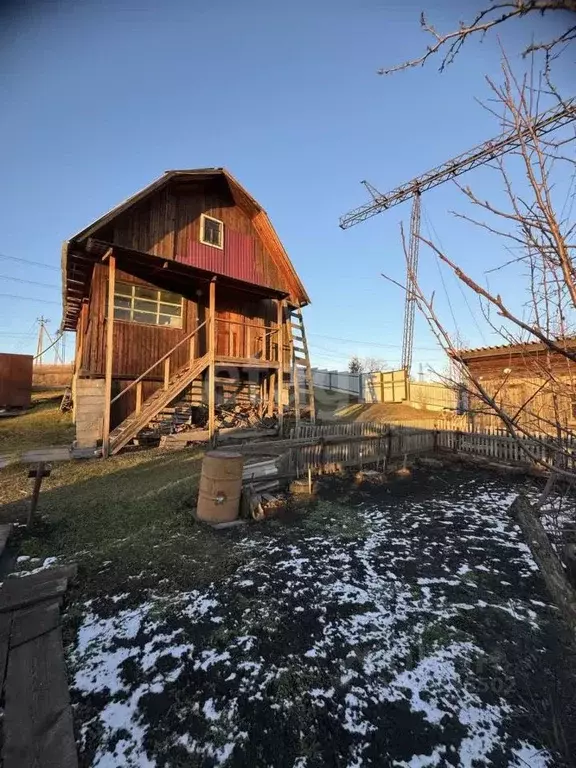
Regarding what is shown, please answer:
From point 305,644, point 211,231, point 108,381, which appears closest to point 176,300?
point 211,231

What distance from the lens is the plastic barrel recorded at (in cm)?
568

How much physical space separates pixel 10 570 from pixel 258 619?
315 cm

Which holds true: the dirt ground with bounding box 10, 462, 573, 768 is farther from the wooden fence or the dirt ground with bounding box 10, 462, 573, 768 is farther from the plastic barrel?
the wooden fence

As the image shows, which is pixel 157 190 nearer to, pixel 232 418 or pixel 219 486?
pixel 232 418

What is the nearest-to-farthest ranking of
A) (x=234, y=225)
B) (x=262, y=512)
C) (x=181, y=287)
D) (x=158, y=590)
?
(x=158, y=590) → (x=262, y=512) → (x=181, y=287) → (x=234, y=225)

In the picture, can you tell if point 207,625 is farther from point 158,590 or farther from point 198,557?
point 198,557

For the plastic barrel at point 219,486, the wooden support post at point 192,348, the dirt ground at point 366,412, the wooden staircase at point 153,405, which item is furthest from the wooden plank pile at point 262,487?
the dirt ground at point 366,412

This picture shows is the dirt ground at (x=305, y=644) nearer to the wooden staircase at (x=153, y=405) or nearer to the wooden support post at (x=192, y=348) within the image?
the wooden staircase at (x=153, y=405)

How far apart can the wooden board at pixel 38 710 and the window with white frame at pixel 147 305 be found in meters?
10.2

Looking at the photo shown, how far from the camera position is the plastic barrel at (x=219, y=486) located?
5676 mm

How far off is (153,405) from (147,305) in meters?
3.89

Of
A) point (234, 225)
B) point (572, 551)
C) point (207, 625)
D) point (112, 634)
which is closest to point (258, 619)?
point (207, 625)

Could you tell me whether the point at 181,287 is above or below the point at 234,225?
below

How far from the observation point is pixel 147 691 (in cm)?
251
